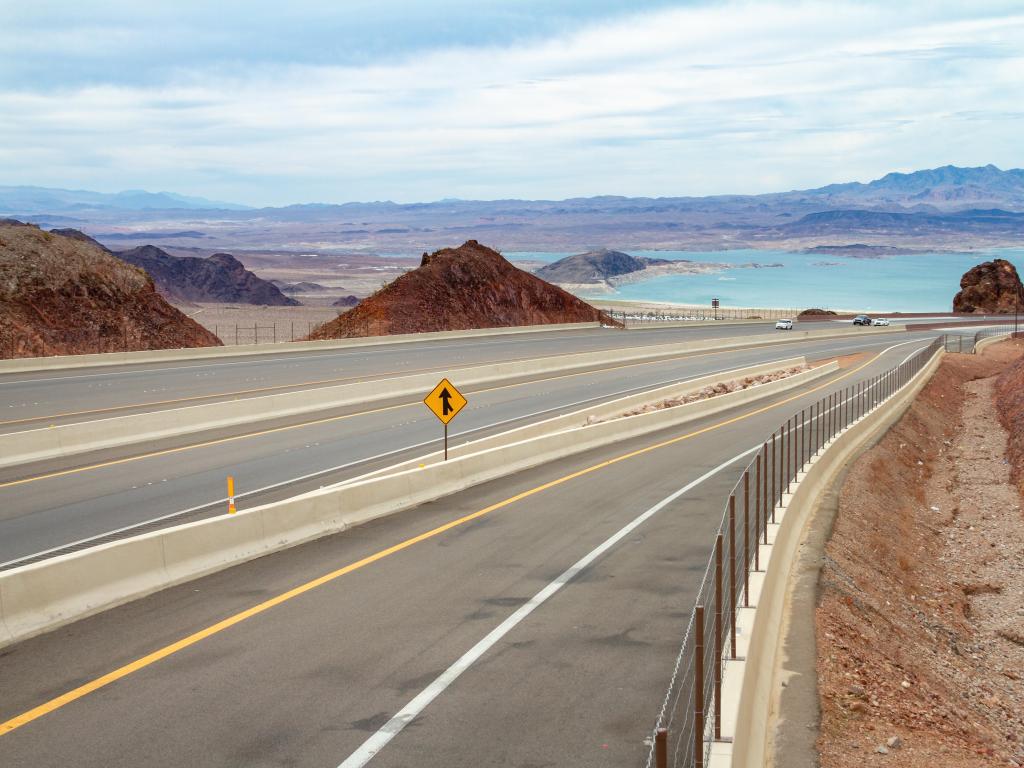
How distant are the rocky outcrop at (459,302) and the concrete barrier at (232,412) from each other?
1058 inches

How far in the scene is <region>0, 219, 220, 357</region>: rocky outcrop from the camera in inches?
2221

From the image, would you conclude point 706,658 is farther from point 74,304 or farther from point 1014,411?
point 74,304

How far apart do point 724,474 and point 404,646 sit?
539 inches

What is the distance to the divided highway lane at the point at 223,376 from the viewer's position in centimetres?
3334

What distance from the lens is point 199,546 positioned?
14.2m

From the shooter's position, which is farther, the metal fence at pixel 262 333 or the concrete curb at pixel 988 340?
the metal fence at pixel 262 333

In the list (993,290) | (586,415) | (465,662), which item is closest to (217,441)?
(586,415)

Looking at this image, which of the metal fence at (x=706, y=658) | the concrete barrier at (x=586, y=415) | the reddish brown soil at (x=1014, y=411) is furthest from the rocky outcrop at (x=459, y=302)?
the metal fence at (x=706, y=658)

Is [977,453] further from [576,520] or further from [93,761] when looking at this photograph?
[93,761]

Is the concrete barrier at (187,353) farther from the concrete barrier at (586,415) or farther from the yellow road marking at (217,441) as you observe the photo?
the concrete barrier at (586,415)

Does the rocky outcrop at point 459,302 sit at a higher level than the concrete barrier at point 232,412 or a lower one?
higher

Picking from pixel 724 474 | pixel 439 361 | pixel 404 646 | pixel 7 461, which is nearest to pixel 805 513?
pixel 724 474

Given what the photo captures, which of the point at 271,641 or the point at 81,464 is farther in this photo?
the point at 81,464

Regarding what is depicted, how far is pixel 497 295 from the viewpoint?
87.6 metres
